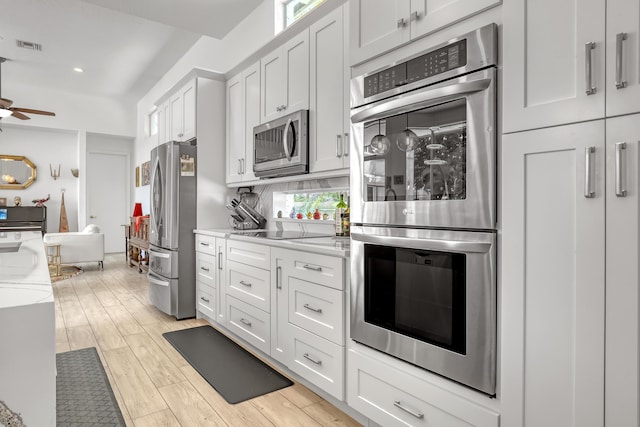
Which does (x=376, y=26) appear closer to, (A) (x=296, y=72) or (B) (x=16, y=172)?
(A) (x=296, y=72)

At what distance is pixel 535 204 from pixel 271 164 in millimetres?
2261

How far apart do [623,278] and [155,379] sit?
2502mm

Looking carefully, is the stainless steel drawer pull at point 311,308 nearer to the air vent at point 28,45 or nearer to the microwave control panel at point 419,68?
the microwave control panel at point 419,68

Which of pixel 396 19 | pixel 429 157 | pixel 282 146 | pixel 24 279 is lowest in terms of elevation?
pixel 24 279

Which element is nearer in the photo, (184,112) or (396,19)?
(396,19)

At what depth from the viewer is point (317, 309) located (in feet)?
7.00

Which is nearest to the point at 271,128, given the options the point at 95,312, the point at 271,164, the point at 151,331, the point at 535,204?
the point at 271,164

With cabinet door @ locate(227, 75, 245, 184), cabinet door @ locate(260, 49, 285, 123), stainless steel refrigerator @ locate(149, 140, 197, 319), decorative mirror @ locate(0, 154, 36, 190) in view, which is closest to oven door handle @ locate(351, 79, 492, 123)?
cabinet door @ locate(260, 49, 285, 123)

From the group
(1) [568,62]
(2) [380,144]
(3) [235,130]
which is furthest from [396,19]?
(3) [235,130]

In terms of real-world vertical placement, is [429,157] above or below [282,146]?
below

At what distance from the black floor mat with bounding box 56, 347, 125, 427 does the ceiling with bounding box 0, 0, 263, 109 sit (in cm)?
280

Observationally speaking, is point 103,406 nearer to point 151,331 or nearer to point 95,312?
point 151,331

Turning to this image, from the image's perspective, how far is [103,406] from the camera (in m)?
2.12

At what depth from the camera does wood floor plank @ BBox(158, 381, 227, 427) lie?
6.48ft
